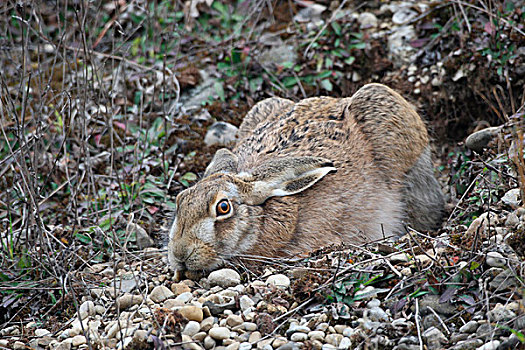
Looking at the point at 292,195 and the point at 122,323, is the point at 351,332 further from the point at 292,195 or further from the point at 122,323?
the point at 292,195

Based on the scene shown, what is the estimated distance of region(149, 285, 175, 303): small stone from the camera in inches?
226

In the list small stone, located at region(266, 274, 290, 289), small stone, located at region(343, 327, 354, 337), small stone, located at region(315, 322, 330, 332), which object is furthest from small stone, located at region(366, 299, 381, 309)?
small stone, located at region(266, 274, 290, 289)

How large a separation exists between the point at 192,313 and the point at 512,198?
10.1 ft

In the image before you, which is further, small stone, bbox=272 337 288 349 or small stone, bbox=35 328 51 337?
small stone, bbox=35 328 51 337

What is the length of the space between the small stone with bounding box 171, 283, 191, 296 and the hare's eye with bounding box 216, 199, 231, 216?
80cm

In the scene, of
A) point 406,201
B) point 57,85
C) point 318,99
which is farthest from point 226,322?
point 57,85

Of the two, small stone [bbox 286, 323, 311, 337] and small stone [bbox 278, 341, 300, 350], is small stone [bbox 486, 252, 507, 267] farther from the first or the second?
small stone [bbox 278, 341, 300, 350]

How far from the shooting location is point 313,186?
6.99 meters

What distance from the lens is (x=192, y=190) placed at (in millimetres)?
6504

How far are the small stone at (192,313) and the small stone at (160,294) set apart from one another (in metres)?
0.65

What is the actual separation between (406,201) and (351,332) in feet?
9.68

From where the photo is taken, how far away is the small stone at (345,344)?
4586 millimetres

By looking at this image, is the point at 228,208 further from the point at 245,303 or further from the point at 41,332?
the point at 41,332

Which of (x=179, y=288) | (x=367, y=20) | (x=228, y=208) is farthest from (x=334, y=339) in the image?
(x=367, y=20)
